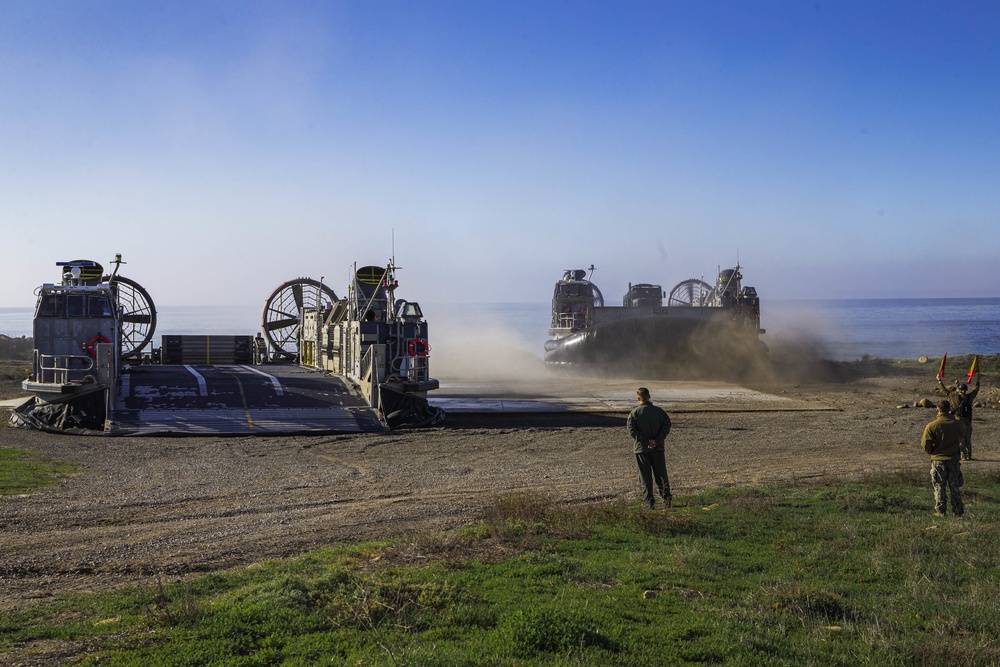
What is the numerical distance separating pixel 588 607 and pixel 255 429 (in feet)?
41.5

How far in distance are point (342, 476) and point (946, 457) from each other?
292 inches

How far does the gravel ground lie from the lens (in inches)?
297

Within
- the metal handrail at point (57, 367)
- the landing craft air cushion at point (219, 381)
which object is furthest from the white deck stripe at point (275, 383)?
the metal handrail at point (57, 367)

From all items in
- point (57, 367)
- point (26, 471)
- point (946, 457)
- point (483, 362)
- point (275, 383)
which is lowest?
point (26, 471)

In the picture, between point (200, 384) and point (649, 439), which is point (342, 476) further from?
point (200, 384)

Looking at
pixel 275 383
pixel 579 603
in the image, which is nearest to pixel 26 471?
pixel 275 383

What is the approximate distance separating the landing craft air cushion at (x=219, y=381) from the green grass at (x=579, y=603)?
10.7 metres

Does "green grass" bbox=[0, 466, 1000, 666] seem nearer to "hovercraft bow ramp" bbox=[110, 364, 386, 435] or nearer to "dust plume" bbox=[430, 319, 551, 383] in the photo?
"hovercraft bow ramp" bbox=[110, 364, 386, 435]

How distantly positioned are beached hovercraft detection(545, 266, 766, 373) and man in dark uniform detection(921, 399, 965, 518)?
2795 cm

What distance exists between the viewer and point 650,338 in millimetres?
37656

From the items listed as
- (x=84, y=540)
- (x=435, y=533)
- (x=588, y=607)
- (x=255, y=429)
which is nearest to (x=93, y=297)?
(x=255, y=429)

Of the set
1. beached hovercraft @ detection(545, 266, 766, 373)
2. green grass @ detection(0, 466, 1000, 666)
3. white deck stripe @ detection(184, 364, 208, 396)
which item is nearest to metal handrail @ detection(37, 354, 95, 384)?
white deck stripe @ detection(184, 364, 208, 396)

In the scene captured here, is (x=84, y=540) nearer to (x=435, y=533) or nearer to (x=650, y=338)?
(x=435, y=533)

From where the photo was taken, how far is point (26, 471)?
1195cm
